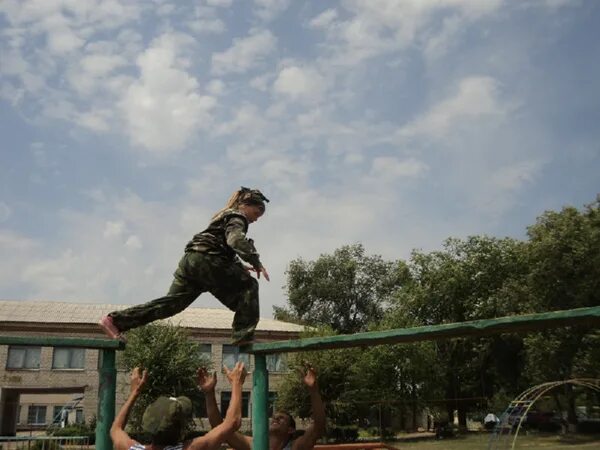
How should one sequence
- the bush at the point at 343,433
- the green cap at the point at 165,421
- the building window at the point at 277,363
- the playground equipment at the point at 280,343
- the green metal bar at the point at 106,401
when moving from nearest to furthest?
the green cap at the point at 165,421, the playground equipment at the point at 280,343, the green metal bar at the point at 106,401, the bush at the point at 343,433, the building window at the point at 277,363

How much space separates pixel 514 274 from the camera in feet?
140

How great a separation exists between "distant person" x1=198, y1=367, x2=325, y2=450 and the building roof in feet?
107

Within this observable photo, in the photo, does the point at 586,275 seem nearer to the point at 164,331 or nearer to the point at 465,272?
the point at 465,272

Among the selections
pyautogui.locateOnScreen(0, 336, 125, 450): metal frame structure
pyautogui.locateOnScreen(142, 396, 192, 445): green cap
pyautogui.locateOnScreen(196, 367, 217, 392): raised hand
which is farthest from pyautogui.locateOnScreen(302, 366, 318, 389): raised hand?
pyautogui.locateOnScreen(142, 396, 192, 445): green cap

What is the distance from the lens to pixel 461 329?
3252mm

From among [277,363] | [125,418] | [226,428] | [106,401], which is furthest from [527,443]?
[226,428]

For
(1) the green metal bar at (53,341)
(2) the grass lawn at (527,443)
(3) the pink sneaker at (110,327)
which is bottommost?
(2) the grass lawn at (527,443)

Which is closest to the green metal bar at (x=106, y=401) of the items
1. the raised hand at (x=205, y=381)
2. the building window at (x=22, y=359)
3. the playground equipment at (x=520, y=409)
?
the raised hand at (x=205, y=381)

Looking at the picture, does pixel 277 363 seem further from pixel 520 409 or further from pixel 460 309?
pixel 520 409

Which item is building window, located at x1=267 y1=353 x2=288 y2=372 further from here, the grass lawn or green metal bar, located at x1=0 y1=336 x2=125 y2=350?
green metal bar, located at x1=0 y1=336 x2=125 y2=350

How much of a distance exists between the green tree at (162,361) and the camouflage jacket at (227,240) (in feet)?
87.1

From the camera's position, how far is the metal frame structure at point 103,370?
3924 millimetres

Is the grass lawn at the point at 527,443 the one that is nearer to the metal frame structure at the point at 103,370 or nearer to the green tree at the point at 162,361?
the green tree at the point at 162,361

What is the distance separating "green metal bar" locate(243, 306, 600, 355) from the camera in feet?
9.62
